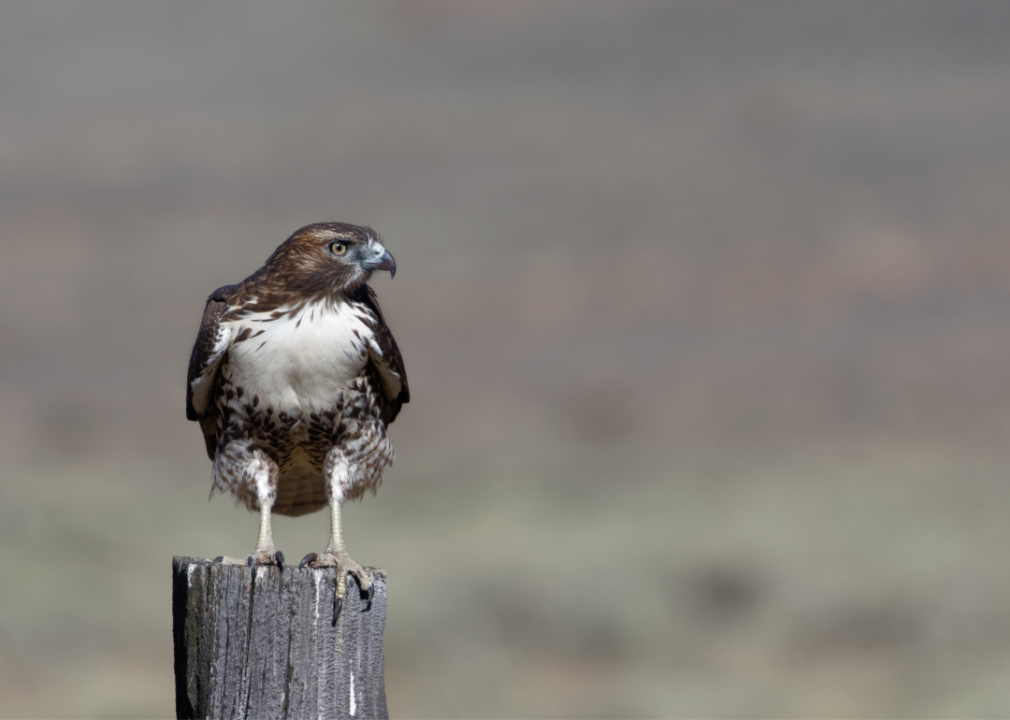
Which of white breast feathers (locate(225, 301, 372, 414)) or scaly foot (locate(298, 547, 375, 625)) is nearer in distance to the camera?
scaly foot (locate(298, 547, 375, 625))

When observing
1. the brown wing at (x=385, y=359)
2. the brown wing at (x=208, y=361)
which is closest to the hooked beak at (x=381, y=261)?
the brown wing at (x=385, y=359)

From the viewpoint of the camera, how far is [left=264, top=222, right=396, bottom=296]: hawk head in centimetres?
525

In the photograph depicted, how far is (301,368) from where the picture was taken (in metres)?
5.16

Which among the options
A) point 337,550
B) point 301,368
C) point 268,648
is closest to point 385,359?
point 301,368

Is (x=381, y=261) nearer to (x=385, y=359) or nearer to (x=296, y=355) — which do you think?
(x=385, y=359)

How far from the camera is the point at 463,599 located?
1373 centimetres

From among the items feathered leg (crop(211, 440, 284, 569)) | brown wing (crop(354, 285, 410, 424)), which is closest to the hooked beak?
brown wing (crop(354, 285, 410, 424))

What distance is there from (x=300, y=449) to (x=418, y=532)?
11211mm

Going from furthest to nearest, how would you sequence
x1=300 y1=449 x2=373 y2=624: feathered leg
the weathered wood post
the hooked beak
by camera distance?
1. the hooked beak
2. x1=300 y1=449 x2=373 y2=624: feathered leg
3. the weathered wood post

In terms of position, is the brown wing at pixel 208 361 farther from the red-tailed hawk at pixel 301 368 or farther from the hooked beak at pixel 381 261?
the hooked beak at pixel 381 261

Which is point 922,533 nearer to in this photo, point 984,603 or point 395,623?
point 984,603

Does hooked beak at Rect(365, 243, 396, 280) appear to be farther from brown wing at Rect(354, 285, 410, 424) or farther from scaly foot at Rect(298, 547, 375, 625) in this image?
scaly foot at Rect(298, 547, 375, 625)

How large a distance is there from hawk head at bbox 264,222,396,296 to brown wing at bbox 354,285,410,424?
0.66 feet

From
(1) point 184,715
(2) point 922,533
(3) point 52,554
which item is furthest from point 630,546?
(1) point 184,715
